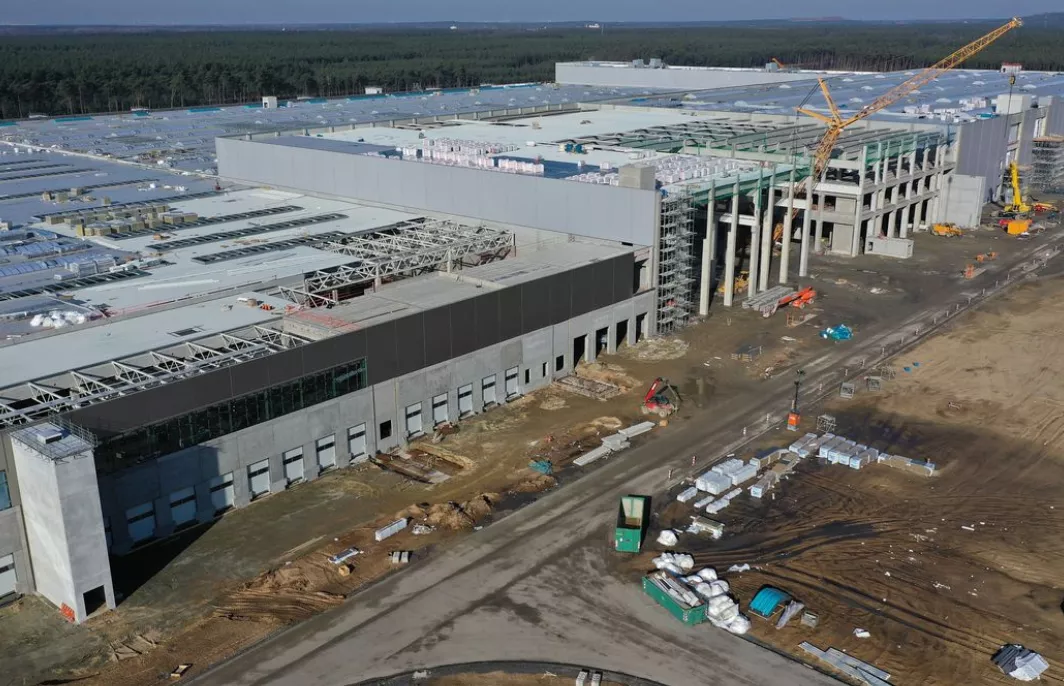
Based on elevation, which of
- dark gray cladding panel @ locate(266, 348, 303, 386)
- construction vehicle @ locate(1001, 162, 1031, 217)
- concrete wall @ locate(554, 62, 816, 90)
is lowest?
construction vehicle @ locate(1001, 162, 1031, 217)

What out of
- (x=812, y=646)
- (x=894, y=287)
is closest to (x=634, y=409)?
(x=812, y=646)

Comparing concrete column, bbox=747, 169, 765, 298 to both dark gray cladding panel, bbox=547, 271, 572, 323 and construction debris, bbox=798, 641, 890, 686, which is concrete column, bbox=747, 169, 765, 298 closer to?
dark gray cladding panel, bbox=547, 271, 572, 323

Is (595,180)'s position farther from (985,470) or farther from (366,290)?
(985,470)

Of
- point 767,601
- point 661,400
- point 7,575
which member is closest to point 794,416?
point 661,400

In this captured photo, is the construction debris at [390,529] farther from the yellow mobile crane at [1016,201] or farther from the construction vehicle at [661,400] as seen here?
the yellow mobile crane at [1016,201]

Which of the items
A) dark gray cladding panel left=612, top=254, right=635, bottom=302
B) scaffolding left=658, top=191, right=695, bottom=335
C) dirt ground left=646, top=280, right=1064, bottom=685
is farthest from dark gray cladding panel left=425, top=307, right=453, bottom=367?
scaffolding left=658, top=191, right=695, bottom=335

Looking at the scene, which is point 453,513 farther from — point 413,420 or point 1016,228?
point 1016,228
